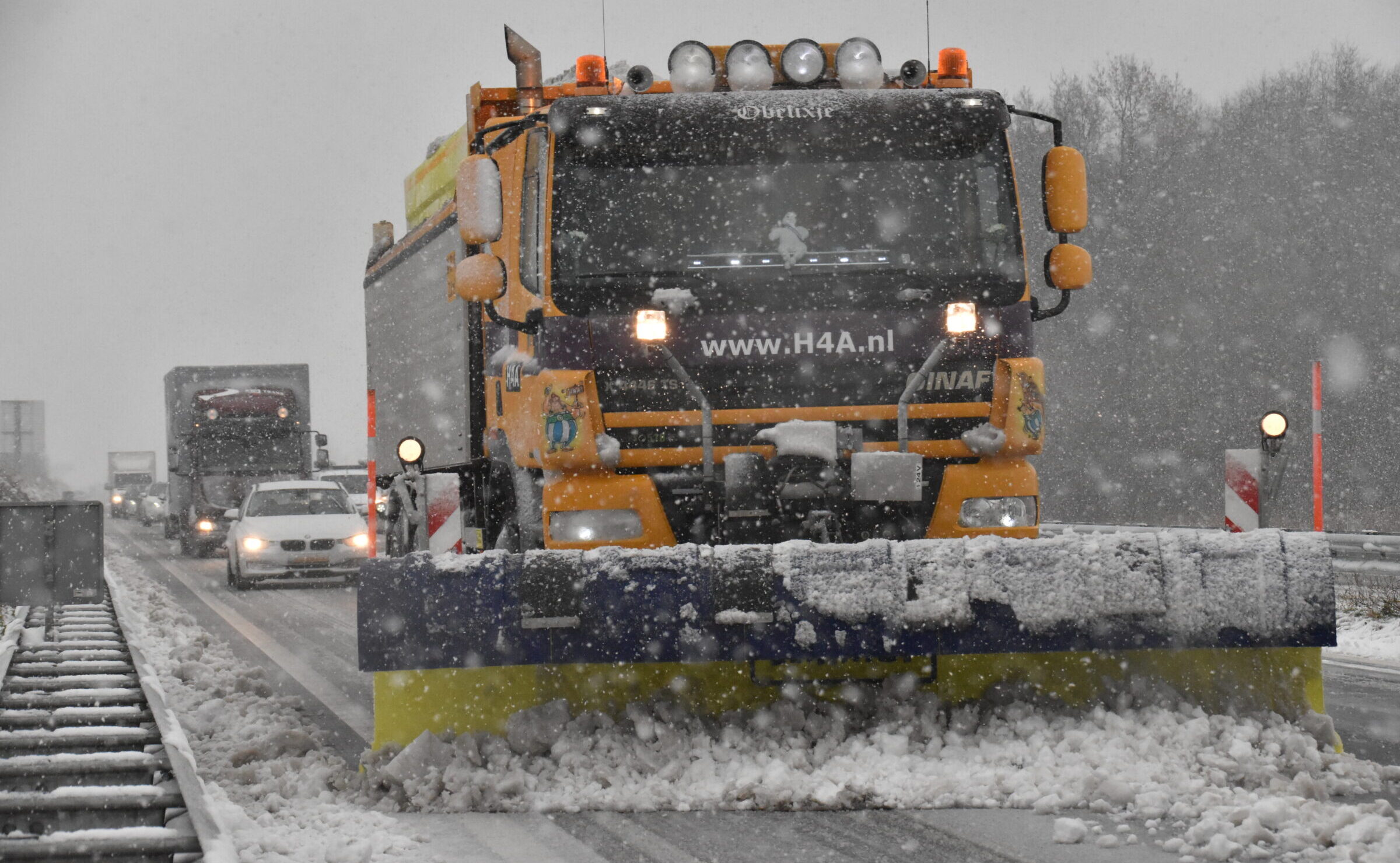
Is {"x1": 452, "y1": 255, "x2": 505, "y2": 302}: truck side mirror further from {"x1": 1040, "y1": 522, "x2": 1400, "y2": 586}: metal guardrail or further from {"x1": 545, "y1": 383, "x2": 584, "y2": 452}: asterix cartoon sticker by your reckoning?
{"x1": 1040, "y1": 522, "x2": 1400, "y2": 586}: metal guardrail

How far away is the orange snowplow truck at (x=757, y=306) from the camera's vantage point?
6.84 metres

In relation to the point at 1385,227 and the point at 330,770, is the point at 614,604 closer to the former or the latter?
the point at 330,770

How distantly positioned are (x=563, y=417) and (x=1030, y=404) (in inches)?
84.6

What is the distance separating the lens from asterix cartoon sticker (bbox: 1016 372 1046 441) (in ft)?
23.2

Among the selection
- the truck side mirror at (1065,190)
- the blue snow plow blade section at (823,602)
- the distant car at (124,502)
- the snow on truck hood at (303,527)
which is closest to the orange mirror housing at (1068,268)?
the truck side mirror at (1065,190)

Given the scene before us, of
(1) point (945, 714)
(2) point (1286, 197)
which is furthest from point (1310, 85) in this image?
(1) point (945, 714)

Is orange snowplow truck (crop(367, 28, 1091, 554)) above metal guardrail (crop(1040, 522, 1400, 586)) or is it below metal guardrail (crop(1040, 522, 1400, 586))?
above

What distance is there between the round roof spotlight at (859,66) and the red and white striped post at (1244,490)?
2.54 meters

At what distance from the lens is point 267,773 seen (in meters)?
6.14

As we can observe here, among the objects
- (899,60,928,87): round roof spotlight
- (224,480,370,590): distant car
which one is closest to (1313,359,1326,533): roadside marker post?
(899,60,928,87): round roof spotlight

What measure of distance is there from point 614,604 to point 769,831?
1.05 m

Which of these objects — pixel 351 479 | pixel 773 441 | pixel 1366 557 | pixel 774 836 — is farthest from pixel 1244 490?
pixel 351 479

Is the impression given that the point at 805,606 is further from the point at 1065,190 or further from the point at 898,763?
the point at 1065,190

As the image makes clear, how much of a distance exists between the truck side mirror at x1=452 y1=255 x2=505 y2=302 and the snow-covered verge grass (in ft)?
7.19
